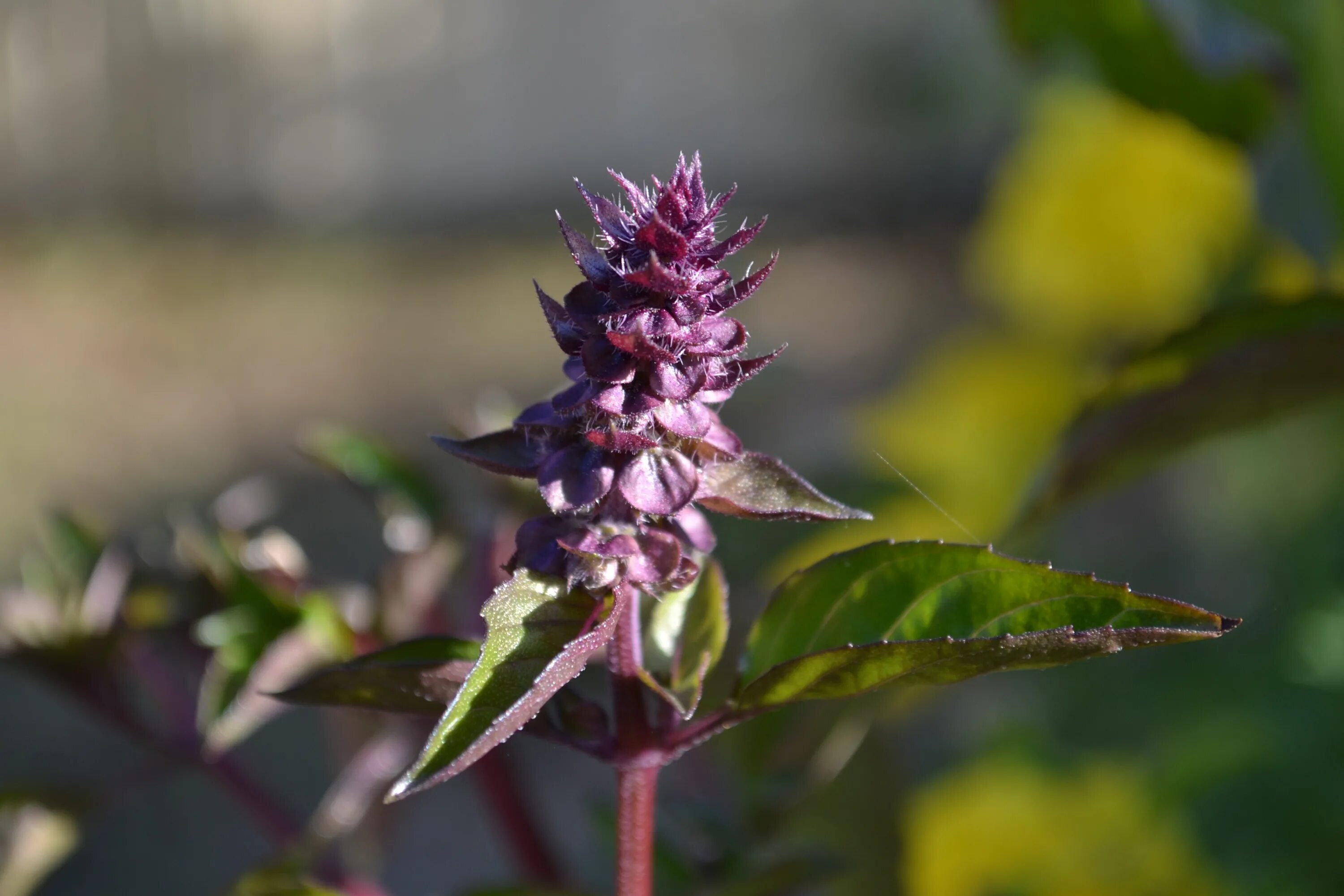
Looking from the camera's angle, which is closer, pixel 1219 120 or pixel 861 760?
pixel 861 760

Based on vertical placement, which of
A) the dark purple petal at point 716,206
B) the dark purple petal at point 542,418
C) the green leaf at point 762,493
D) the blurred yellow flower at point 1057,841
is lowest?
the blurred yellow flower at point 1057,841

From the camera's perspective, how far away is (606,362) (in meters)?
0.37

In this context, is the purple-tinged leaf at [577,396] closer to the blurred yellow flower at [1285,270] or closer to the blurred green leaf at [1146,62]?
the blurred green leaf at [1146,62]

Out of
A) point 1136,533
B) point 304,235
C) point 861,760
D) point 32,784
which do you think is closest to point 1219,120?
point 861,760

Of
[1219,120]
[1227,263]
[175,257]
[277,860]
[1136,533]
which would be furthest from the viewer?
[175,257]

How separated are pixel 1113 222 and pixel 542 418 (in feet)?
3.96

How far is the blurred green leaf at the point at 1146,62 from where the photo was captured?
83 centimetres

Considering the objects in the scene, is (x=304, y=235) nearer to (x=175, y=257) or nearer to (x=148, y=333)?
(x=175, y=257)

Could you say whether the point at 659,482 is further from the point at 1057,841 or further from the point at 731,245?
the point at 1057,841

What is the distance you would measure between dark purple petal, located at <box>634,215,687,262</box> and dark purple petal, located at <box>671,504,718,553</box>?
86 millimetres

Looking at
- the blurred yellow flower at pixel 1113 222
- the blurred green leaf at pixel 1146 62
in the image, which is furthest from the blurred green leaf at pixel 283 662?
the blurred yellow flower at pixel 1113 222

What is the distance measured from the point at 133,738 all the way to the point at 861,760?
41 cm

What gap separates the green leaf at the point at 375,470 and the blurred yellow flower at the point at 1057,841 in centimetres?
44

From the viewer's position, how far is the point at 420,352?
329 centimetres
